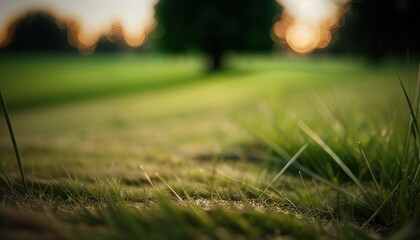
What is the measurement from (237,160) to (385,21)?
2.90 metres

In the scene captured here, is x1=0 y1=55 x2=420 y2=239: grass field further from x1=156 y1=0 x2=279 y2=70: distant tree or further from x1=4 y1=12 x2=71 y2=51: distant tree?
x1=4 y1=12 x2=71 y2=51: distant tree

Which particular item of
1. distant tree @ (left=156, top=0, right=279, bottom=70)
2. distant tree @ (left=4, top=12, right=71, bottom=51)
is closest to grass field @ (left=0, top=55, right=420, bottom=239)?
distant tree @ (left=156, top=0, right=279, bottom=70)

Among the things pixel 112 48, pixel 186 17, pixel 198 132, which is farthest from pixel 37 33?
pixel 198 132

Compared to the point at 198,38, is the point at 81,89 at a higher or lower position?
lower

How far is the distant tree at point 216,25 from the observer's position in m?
21.5

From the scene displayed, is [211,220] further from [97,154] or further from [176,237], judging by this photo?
[97,154]

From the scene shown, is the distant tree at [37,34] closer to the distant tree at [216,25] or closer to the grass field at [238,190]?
the distant tree at [216,25]

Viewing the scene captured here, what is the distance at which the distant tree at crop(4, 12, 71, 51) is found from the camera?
4816 centimetres

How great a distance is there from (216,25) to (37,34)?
121ft

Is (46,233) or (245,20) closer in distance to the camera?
(46,233)

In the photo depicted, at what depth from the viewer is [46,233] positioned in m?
0.64

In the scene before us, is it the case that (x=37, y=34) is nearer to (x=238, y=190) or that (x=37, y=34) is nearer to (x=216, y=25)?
(x=216, y=25)

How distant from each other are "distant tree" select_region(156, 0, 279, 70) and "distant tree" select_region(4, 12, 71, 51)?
32611mm

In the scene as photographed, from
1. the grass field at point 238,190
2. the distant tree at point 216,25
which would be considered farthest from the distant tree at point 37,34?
the grass field at point 238,190
